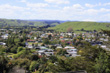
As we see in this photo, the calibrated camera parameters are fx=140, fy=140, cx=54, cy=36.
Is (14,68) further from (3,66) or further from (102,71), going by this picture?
(102,71)

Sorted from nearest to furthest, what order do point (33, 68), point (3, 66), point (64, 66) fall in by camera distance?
point (64, 66), point (3, 66), point (33, 68)

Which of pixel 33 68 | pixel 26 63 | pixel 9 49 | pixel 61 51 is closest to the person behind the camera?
pixel 33 68

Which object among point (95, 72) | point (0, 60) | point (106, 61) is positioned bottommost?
point (0, 60)

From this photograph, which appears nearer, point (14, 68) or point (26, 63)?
point (14, 68)

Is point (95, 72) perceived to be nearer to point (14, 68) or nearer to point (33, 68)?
point (33, 68)

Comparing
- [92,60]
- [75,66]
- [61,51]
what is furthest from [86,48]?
[61,51]

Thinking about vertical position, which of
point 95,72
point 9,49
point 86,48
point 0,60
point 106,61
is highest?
point 86,48

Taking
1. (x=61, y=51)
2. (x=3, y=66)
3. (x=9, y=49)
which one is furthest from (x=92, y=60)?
(x=9, y=49)

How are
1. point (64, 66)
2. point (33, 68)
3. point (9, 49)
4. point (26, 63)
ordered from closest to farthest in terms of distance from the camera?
point (64, 66), point (33, 68), point (26, 63), point (9, 49)

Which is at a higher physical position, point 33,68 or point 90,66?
point 90,66
